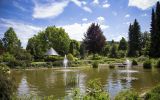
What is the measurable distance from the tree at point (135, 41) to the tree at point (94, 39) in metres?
7.80

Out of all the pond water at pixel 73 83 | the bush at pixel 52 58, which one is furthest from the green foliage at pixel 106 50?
the pond water at pixel 73 83

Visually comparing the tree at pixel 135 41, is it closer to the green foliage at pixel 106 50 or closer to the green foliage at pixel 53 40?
the green foliage at pixel 106 50

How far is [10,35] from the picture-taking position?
228 feet

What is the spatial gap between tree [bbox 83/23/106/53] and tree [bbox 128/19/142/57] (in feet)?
25.6

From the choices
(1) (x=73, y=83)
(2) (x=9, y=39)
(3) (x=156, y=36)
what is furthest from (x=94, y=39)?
(1) (x=73, y=83)

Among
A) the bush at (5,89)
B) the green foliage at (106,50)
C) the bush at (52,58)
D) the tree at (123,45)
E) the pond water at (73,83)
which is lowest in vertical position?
the pond water at (73,83)

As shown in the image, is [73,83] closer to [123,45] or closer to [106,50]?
[106,50]

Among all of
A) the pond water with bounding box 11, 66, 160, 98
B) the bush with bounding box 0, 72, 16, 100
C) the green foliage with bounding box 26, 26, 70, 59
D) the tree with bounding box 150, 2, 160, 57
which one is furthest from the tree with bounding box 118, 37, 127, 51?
the bush with bounding box 0, 72, 16, 100

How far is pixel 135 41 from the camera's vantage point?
250 ft

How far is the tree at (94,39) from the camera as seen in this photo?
255 ft

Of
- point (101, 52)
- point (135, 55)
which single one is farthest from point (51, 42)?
point (135, 55)

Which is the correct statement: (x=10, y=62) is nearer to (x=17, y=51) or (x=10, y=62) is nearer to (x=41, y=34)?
Answer: (x=17, y=51)

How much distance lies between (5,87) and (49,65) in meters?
38.0

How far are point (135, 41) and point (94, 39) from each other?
37.0ft
